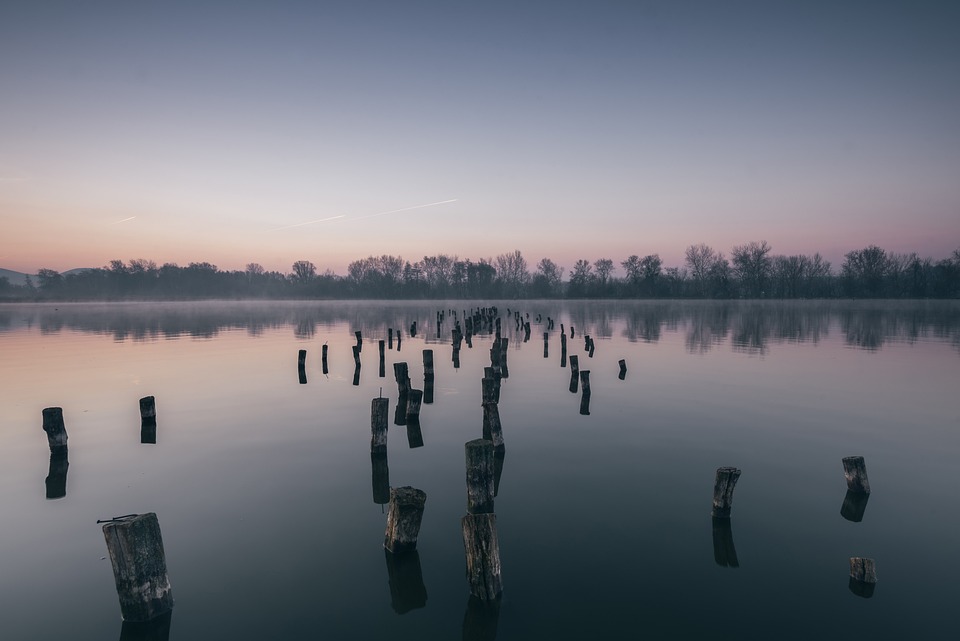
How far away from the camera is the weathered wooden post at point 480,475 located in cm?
841

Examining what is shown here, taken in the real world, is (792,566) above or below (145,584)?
below

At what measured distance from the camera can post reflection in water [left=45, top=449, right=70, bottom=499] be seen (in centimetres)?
1067

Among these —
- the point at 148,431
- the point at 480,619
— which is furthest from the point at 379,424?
the point at 148,431

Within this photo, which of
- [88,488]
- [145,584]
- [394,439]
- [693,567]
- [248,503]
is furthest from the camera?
[394,439]

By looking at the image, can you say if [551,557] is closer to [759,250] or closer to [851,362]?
[851,362]

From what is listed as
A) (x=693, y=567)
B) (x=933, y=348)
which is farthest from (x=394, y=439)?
(x=933, y=348)

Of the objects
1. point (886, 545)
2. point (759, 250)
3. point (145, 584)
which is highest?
point (759, 250)

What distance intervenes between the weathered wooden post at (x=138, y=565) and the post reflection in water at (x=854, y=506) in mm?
11199

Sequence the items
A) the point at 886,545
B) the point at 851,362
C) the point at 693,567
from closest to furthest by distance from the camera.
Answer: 1. the point at 693,567
2. the point at 886,545
3. the point at 851,362

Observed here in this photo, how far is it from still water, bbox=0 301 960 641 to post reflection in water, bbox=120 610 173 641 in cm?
21

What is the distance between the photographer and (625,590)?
6934 millimetres

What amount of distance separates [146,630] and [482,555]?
4306 millimetres

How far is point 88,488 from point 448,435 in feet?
28.2

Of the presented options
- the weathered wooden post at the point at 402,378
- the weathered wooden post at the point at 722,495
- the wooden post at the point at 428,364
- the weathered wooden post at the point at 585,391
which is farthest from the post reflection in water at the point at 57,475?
the weathered wooden post at the point at 585,391
